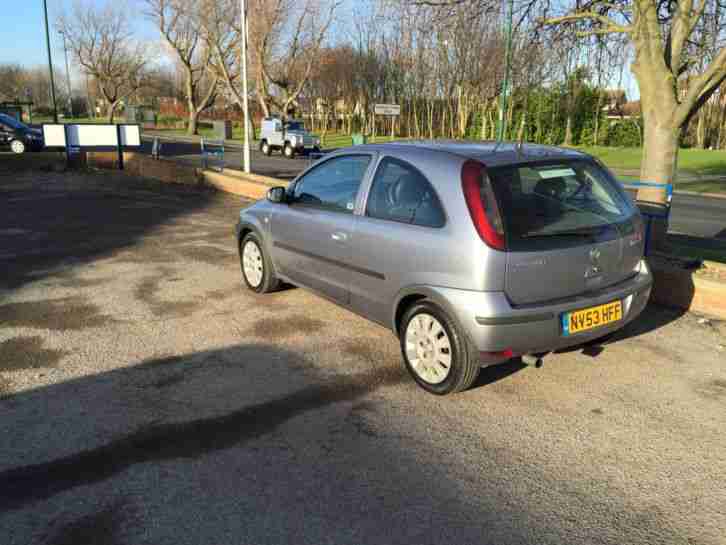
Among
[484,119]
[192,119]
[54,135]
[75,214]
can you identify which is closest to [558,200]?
[75,214]

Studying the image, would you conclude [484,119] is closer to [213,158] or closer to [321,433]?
[213,158]

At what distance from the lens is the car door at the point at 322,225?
4.74 m

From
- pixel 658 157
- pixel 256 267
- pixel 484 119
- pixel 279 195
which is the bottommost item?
pixel 256 267

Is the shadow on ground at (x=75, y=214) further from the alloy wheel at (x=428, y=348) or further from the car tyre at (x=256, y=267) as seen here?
the alloy wheel at (x=428, y=348)

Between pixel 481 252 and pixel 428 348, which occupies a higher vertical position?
pixel 481 252

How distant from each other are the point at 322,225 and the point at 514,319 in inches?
77.5

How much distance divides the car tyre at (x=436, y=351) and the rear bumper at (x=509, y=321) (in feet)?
0.39

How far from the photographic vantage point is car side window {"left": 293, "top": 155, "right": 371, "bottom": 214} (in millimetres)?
4762

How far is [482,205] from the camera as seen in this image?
3666 mm

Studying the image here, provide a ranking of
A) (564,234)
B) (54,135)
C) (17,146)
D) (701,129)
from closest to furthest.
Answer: (564,234), (54,135), (17,146), (701,129)

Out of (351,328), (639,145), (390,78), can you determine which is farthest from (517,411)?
(390,78)

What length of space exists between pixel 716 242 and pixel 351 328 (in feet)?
26.9

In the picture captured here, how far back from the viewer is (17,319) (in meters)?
5.45

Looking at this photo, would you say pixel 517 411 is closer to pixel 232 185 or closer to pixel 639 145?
pixel 232 185
